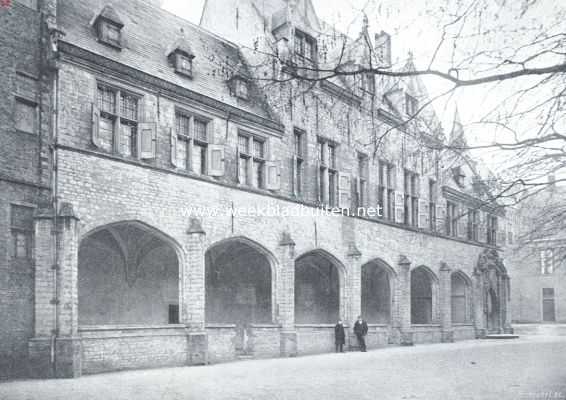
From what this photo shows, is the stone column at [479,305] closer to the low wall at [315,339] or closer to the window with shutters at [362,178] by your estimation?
the window with shutters at [362,178]

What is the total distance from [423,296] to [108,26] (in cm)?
1912

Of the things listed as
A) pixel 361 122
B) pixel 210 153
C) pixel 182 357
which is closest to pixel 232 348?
pixel 182 357

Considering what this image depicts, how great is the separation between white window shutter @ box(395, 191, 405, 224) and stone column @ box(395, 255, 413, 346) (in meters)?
1.48

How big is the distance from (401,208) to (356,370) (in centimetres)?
1288

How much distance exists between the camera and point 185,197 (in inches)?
643

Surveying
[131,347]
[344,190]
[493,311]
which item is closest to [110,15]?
[131,347]

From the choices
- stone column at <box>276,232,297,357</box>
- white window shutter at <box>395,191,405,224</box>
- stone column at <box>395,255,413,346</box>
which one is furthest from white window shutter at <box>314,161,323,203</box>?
stone column at <box>395,255,413,346</box>

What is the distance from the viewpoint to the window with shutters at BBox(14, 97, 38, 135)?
44.9 ft

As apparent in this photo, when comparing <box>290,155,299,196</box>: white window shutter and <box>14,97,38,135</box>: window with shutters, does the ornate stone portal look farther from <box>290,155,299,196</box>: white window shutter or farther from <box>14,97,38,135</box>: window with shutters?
<box>14,97,38,135</box>: window with shutters

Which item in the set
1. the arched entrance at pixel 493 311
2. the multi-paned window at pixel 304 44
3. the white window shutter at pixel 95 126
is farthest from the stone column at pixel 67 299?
the arched entrance at pixel 493 311

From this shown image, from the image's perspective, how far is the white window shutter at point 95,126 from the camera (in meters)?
14.4

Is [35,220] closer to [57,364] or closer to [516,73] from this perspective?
[57,364]

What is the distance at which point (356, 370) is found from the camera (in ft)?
45.1

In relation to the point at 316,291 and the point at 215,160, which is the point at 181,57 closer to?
the point at 215,160
